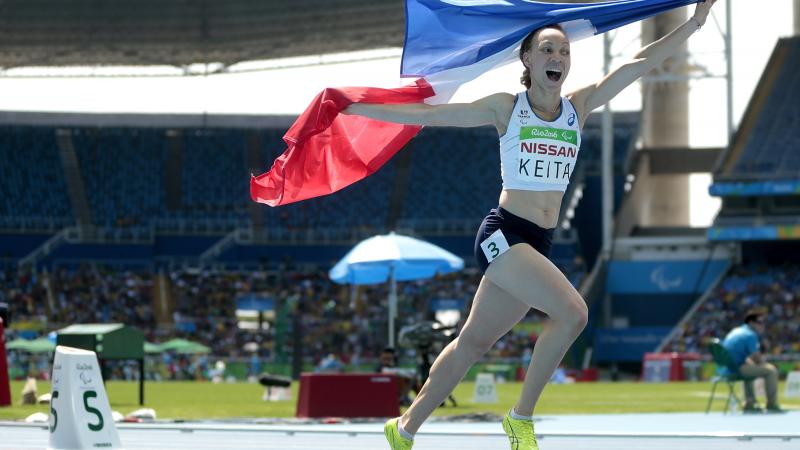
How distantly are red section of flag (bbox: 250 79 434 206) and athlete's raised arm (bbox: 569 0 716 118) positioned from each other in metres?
0.96

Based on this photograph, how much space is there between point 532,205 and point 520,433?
1.03 meters

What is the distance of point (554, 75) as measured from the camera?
6492 mm

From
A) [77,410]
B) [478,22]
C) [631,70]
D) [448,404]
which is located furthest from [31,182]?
[631,70]

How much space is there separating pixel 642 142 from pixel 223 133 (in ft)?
52.0

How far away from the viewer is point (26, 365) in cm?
3641

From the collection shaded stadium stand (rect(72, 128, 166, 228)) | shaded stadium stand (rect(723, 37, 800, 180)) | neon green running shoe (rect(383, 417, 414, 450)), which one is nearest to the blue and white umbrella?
neon green running shoe (rect(383, 417, 414, 450))

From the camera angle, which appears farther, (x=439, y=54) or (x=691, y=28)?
(x=439, y=54)

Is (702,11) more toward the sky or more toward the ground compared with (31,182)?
more toward the sky

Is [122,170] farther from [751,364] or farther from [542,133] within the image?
[542,133]

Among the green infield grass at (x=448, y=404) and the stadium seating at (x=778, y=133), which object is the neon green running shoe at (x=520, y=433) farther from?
the stadium seating at (x=778, y=133)

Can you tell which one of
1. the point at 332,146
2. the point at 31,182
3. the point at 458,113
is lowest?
the point at 31,182

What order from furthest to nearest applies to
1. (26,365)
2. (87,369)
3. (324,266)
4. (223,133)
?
(223,133)
(324,266)
(26,365)
(87,369)

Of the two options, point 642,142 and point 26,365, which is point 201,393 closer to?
point 26,365

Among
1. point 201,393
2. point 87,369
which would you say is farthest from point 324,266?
point 87,369
